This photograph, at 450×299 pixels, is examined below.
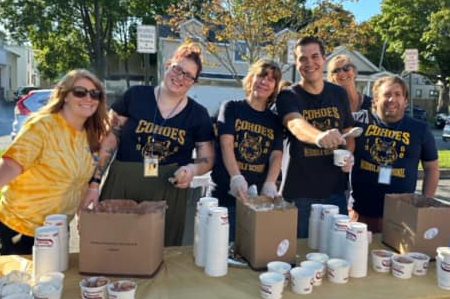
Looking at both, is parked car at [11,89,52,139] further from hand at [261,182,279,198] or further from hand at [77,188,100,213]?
hand at [261,182,279,198]

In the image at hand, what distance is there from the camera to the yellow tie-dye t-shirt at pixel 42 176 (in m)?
2.24

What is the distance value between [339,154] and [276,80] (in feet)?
2.25

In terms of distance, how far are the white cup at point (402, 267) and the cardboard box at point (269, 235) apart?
1.42 ft

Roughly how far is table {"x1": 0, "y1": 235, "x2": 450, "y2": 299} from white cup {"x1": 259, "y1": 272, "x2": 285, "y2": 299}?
58mm

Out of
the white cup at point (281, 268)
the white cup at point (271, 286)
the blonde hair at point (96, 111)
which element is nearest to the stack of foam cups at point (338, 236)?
the white cup at point (281, 268)

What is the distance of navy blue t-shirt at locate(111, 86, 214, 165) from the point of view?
A: 255 centimetres

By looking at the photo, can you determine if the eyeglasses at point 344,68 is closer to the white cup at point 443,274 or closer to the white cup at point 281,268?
the white cup at point 443,274

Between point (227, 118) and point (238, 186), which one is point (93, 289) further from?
point (227, 118)

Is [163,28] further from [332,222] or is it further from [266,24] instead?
[332,222]

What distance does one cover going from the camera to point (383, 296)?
6.02ft

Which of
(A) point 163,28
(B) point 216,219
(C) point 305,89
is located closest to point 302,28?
(A) point 163,28

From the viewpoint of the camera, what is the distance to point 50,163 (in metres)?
2.26

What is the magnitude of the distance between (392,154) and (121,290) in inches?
71.0

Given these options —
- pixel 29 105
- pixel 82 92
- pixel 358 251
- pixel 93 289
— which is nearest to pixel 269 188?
pixel 358 251
